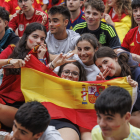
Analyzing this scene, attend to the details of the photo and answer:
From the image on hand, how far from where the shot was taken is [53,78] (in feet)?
10.1

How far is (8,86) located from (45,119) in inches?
47.5

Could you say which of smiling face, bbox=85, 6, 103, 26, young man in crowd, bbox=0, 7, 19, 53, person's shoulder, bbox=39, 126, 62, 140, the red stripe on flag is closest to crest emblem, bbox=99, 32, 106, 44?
smiling face, bbox=85, 6, 103, 26

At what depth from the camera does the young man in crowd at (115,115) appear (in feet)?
6.18

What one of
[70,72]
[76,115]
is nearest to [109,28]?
[70,72]

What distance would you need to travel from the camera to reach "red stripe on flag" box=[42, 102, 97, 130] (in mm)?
2898

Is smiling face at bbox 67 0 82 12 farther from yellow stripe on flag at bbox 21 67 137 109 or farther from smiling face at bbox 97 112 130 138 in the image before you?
smiling face at bbox 97 112 130 138

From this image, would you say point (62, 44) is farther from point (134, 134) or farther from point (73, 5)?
point (134, 134)

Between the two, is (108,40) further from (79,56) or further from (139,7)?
(79,56)

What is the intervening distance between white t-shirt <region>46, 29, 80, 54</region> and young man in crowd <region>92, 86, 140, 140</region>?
2359 mm

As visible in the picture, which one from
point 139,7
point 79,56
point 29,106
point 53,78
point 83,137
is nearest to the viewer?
Answer: point 29,106

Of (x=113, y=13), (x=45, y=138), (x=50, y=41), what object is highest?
(x=113, y=13)

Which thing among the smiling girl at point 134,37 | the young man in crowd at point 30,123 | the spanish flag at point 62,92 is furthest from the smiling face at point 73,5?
the young man in crowd at point 30,123

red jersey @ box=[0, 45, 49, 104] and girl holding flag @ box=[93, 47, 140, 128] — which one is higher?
girl holding flag @ box=[93, 47, 140, 128]

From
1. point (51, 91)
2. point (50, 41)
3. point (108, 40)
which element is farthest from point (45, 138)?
point (108, 40)
